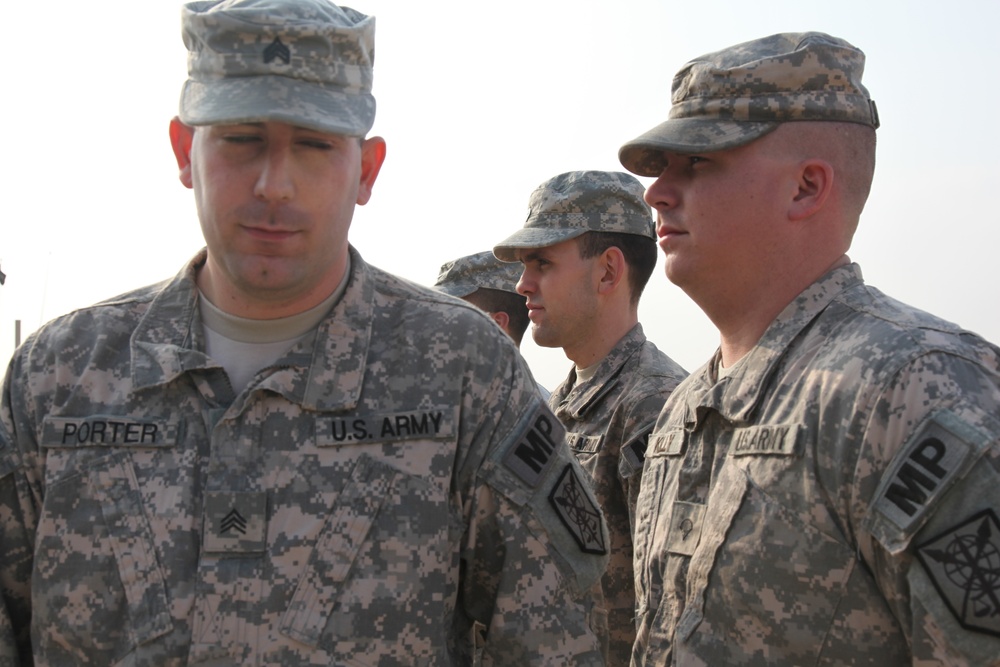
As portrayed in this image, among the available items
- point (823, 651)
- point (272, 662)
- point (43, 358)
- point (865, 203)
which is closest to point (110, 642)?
point (272, 662)

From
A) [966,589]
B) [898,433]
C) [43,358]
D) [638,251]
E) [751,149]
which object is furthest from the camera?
[638,251]

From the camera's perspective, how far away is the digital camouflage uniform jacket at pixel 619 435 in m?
5.07

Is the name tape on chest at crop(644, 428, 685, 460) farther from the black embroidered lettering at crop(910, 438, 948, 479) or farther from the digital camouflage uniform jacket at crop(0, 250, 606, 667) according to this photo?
the black embroidered lettering at crop(910, 438, 948, 479)

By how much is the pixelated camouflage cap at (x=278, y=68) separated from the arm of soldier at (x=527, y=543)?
0.84 metres

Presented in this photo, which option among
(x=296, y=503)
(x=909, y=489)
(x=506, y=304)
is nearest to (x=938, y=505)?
(x=909, y=489)

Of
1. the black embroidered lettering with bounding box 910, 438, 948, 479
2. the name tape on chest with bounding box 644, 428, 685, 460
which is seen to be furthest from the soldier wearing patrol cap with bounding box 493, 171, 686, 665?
the black embroidered lettering with bounding box 910, 438, 948, 479

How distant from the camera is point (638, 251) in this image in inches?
244

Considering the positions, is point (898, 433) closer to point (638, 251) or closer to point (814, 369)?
point (814, 369)

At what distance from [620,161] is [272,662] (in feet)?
6.73

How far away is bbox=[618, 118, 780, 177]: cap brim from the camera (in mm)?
3512

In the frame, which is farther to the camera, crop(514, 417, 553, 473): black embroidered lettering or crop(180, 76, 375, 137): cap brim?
crop(514, 417, 553, 473): black embroidered lettering

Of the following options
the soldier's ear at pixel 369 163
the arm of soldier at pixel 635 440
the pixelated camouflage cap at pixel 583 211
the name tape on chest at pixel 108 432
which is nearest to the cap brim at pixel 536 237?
the pixelated camouflage cap at pixel 583 211

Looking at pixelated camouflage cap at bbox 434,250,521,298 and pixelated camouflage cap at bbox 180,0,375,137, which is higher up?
pixelated camouflage cap at bbox 180,0,375,137

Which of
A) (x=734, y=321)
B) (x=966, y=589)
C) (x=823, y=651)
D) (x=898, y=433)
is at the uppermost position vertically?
(x=734, y=321)
